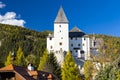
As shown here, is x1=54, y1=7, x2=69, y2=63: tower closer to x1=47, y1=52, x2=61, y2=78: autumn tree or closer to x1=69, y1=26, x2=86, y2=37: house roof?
x1=69, y1=26, x2=86, y2=37: house roof

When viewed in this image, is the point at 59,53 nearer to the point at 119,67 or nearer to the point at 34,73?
the point at 34,73

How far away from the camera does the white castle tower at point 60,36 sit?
10569cm

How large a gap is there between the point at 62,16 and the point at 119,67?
8926 cm

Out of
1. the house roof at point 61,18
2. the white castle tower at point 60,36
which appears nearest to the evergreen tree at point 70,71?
the white castle tower at point 60,36

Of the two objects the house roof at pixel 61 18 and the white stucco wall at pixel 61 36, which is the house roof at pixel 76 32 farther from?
the house roof at pixel 61 18

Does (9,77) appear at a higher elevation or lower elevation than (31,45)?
lower

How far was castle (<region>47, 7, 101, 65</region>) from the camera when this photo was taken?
105812 mm

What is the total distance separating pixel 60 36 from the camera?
10750 centimetres

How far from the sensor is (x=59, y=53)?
9575cm

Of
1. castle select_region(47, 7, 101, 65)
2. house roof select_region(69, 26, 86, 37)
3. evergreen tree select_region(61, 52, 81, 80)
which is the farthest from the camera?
house roof select_region(69, 26, 86, 37)

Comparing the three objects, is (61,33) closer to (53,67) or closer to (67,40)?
(67,40)

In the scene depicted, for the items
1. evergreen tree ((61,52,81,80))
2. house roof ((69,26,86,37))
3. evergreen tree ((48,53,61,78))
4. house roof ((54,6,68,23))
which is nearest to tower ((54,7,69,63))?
house roof ((54,6,68,23))

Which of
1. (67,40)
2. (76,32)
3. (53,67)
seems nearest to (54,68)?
(53,67)

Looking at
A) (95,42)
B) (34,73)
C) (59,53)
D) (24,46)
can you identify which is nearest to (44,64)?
(59,53)
